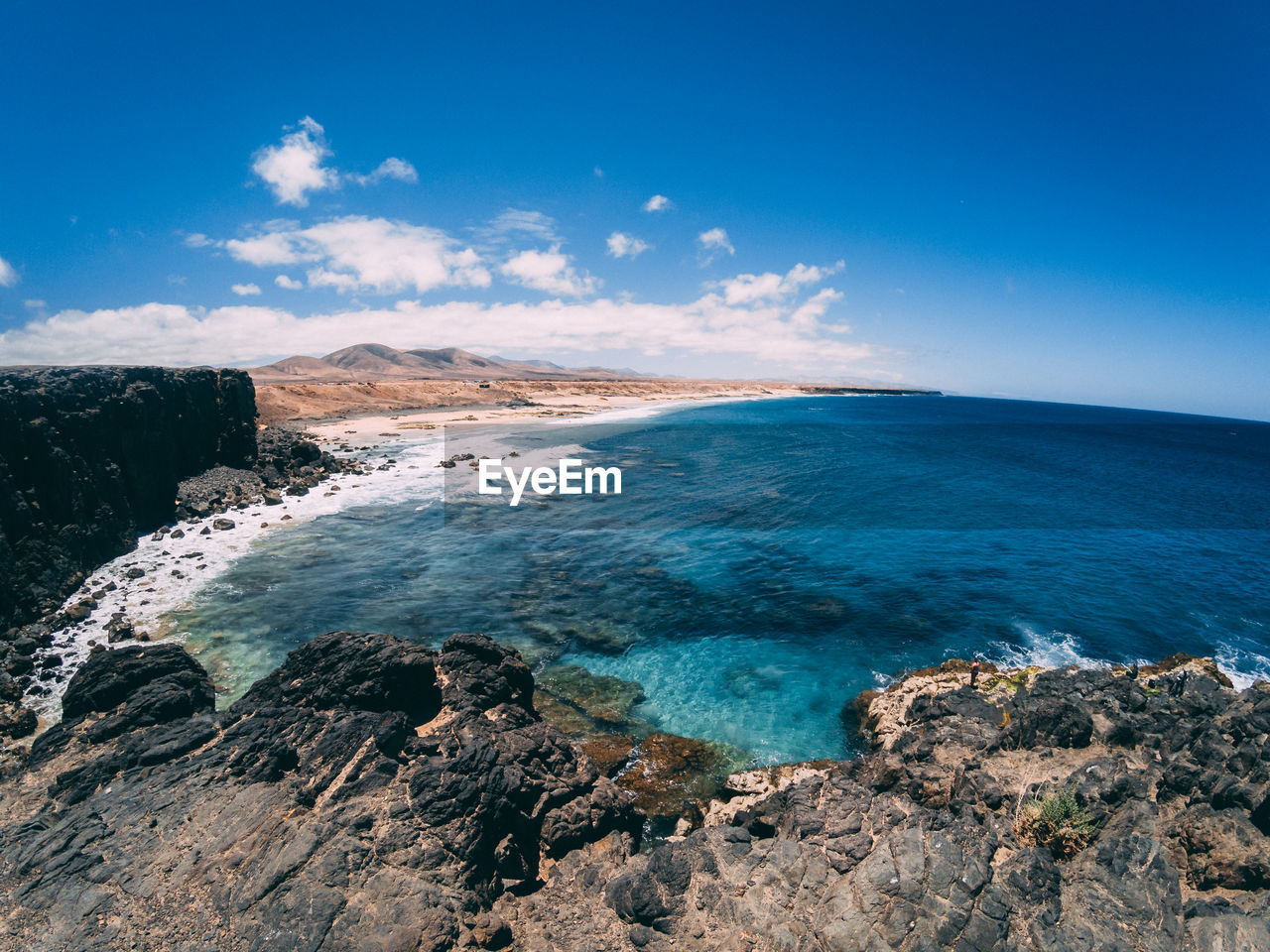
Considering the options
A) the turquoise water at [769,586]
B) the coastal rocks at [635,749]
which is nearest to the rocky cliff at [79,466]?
the turquoise water at [769,586]

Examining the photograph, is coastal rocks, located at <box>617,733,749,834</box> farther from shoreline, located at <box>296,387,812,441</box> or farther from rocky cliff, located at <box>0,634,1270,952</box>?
shoreline, located at <box>296,387,812,441</box>

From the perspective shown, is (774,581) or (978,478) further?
(978,478)

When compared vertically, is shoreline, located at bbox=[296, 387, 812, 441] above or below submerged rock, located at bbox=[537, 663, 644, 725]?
above

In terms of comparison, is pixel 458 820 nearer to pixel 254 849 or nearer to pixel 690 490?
pixel 254 849

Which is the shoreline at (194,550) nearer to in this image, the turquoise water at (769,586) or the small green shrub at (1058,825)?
the turquoise water at (769,586)

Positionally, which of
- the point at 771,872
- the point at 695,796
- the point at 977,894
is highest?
the point at 977,894

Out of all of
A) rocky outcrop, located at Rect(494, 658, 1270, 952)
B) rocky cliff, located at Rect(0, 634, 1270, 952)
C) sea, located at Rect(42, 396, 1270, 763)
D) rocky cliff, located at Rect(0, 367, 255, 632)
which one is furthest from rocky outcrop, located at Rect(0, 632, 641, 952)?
rocky cliff, located at Rect(0, 367, 255, 632)

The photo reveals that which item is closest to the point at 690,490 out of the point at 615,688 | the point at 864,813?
the point at 615,688
